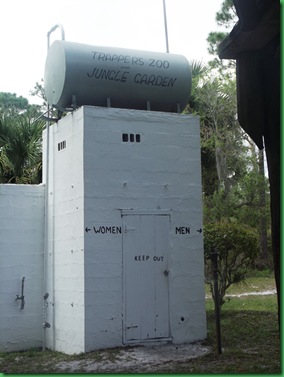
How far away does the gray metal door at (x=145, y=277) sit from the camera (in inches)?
369

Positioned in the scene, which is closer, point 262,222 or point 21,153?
point 21,153

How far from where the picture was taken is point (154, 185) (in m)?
9.80

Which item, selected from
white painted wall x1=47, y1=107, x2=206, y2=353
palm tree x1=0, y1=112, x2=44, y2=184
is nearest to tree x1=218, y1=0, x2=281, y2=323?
white painted wall x1=47, y1=107, x2=206, y2=353

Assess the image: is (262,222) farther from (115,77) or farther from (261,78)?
(261,78)

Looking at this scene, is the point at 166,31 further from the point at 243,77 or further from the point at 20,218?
the point at 243,77

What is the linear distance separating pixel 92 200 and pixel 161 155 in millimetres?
1450

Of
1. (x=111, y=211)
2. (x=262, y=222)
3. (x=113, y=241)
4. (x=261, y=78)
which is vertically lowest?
(x=113, y=241)

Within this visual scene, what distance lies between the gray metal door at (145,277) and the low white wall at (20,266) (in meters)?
1.93

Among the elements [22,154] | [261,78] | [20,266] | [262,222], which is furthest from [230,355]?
[262,222]

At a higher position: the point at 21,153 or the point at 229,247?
the point at 21,153

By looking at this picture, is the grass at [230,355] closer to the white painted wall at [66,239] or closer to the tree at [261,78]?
the white painted wall at [66,239]

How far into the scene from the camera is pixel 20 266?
10.4 metres

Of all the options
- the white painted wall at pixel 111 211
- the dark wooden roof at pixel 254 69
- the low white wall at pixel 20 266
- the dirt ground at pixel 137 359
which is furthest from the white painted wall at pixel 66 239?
the dark wooden roof at pixel 254 69

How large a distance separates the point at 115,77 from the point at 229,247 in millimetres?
4090
